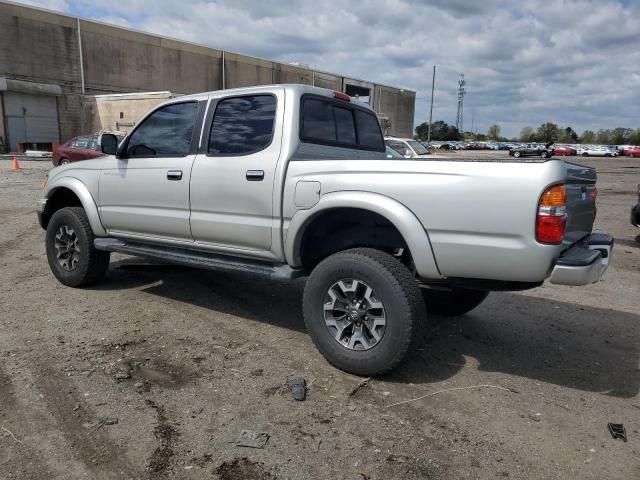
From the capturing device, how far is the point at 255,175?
396 centimetres

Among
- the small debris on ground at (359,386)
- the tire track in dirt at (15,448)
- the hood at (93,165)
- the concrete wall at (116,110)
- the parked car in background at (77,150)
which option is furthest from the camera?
the concrete wall at (116,110)

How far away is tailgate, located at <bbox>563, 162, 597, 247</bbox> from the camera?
10.7 feet

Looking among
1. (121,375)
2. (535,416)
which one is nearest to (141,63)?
(121,375)

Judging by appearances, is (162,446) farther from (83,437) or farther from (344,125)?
(344,125)

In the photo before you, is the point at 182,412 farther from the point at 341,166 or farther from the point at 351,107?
the point at 351,107

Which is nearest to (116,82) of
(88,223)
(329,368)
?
(88,223)

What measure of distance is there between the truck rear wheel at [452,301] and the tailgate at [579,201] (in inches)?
46.1

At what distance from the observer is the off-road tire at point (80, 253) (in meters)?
5.26

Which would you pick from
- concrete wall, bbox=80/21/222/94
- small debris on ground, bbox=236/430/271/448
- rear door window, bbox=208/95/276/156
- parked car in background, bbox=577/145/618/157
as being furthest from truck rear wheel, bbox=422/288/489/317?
parked car in background, bbox=577/145/618/157

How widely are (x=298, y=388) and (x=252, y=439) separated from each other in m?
0.64

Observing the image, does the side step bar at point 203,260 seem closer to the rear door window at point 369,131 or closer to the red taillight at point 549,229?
the rear door window at point 369,131

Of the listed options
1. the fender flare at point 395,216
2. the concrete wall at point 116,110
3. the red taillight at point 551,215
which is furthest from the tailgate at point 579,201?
the concrete wall at point 116,110

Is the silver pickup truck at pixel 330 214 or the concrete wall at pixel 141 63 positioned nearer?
the silver pickup truck at pixel 330 214

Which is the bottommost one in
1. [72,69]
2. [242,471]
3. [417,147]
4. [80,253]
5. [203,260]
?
[242,471]
